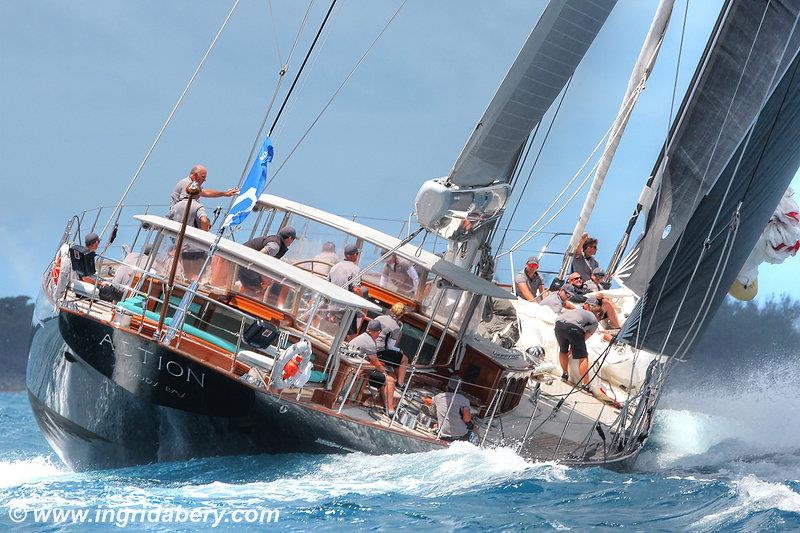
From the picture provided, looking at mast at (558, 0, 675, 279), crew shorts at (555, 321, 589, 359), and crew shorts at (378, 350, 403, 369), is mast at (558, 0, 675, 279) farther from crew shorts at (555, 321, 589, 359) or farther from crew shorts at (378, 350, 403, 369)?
crew shorts at (378, 350, 403, 369)

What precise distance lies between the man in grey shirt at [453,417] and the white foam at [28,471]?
3843 millimetres

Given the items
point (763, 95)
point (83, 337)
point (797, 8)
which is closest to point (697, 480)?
point (763, 95)

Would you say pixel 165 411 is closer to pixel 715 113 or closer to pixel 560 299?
pixel 560 299

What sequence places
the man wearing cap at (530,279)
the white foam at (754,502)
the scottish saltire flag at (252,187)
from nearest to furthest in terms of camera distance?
the white foam at (754,502) → the scottish saltire flag at (252,187) → the man wearing cap at (530,279)

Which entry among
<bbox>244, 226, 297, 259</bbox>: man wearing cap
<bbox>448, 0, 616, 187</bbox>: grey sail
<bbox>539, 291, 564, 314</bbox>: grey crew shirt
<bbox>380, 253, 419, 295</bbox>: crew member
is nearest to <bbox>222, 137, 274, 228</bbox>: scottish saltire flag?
<bbox>244, 226, 297, 259</bbox>: man wearing cap

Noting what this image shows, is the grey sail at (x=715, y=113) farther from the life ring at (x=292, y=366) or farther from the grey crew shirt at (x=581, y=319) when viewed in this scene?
the life ring at (x=292, y=366)

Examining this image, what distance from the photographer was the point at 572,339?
13.7m

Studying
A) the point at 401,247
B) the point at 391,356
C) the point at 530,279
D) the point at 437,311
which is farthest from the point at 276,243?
the point at 530,279

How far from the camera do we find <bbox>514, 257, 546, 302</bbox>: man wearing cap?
1648 cm

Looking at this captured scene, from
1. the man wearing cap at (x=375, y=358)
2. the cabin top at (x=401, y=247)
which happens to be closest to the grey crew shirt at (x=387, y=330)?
the man wearing cap at (x=375, y=358)

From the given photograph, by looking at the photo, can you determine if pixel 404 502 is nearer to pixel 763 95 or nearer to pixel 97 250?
pixel 97 250

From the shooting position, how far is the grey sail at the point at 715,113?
518 inches

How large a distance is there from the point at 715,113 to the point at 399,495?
19.2 feet

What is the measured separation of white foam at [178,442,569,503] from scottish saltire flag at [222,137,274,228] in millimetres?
2493
